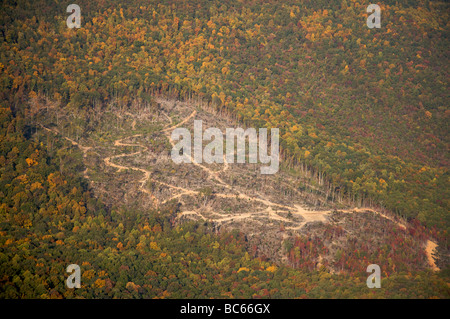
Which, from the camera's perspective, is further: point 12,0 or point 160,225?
point 12,0

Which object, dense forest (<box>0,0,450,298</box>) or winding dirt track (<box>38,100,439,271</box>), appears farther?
winding dirt track (<box>38,100,439,271</box>)

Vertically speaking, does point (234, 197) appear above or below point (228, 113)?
below

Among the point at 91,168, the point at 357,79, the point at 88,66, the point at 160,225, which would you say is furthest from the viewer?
the point at 357,79

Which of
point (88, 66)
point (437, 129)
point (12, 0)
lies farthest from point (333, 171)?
point (12, 0)

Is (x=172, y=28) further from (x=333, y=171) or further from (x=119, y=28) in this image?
(x=333, y=171)

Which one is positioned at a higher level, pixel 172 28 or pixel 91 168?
pixel 172 28

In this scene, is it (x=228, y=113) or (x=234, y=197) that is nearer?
(x=234, y=197)

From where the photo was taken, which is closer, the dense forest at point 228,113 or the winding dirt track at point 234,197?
the dense forest at point 228,113

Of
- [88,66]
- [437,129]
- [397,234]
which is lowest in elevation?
[397,234]
